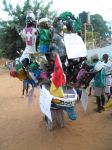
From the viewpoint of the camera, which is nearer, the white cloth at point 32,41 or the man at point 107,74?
the white cloth at point 32,41

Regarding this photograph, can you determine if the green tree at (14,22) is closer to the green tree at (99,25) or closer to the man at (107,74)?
the green tree at (99,25)

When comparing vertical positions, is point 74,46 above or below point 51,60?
above

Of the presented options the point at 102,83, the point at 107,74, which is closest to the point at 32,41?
the point at 102,83

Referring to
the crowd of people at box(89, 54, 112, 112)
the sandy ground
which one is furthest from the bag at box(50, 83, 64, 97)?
the crowd of people at box(89, 54, 112, 112)

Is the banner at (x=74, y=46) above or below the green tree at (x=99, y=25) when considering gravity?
below

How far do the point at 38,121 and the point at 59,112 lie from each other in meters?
1.35

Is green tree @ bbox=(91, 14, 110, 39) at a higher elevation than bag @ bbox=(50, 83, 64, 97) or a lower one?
higher

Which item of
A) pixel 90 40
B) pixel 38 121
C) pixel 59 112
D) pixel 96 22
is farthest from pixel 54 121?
pixel 96 22

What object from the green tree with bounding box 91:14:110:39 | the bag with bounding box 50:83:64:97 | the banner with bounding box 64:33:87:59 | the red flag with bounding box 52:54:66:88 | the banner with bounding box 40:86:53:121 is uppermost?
the green tree with bounding box 91:14:110:39

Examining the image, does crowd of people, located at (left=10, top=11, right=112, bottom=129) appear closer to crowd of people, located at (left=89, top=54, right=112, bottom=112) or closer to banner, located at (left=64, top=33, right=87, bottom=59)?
banner, located at (left=64, top=33, right=87, bottom=59)

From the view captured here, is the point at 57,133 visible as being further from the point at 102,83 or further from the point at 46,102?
the point at 102,83

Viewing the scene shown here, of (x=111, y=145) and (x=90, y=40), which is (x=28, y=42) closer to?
(x=111, y=145)

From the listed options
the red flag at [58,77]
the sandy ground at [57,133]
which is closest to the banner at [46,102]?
the red flag at [58,77]

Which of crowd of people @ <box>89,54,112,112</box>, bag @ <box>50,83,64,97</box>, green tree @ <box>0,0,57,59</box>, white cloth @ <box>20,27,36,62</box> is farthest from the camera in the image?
green tree @ <box>0,0,57,59</box>
